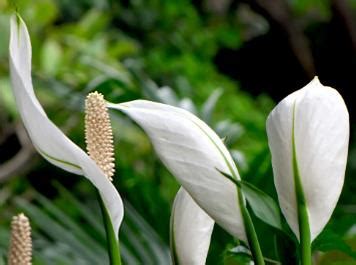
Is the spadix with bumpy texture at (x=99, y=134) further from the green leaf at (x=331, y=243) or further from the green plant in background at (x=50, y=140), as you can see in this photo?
the green leaf at (x=331, y=243)

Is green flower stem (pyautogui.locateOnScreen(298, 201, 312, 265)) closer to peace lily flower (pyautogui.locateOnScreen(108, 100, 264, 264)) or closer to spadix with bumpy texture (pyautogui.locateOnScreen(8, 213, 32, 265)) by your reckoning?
peace lily flower (pyautogui.locateOnScreen(108, 100, 264, 264))

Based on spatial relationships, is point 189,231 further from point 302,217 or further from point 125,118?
point 125,118

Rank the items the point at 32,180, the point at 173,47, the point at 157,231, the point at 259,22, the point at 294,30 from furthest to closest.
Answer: the point at 259,22 → the point at 294,30 → the point at 173,47 → the point at 32,180 → the point at 157,231

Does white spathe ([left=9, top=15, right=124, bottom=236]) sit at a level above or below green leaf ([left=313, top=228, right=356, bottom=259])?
above

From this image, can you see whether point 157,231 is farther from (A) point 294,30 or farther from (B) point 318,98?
(A) point 294,30

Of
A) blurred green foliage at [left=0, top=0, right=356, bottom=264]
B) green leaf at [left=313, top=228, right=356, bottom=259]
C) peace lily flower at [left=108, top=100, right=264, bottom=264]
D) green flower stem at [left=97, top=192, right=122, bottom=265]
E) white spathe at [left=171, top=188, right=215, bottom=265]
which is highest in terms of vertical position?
peace lily flower at [left=108, top=100, right=264, bottom=264]

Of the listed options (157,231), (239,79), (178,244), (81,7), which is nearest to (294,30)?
(81,7)

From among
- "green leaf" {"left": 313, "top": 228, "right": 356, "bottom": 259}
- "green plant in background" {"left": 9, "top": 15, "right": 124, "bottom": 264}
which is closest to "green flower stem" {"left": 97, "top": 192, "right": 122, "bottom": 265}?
"green plant in background" {"left": 9, "top": 15, "right": 124, "bottom": 264}
